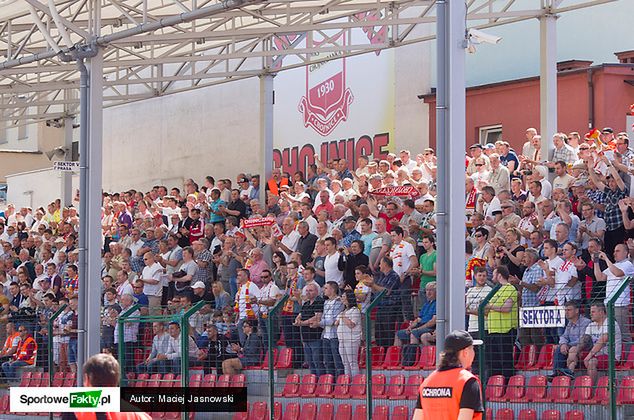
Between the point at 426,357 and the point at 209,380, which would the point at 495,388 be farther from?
the point at 209,380

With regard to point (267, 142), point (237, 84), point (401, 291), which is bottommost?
point (401, 291)

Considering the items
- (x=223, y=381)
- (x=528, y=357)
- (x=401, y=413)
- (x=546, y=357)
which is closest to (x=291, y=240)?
(x=223, y=381)

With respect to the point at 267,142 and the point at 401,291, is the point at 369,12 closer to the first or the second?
the point at 267,142

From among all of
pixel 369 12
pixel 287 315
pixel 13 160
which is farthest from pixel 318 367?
pixel 13 160

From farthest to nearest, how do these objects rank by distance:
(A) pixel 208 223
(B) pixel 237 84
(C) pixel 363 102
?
(B) pixel 237 84, (C) pixel 363 102, (A) pixel 208 223

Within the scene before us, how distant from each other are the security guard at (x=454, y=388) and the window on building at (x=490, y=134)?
19406mm

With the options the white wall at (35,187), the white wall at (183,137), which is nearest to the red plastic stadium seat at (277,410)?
the white wall at (183,137)

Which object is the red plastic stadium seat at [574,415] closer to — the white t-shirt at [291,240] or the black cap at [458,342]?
the black cap at [458,342]

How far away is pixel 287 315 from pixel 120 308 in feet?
16.3

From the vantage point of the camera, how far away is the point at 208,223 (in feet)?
78.3

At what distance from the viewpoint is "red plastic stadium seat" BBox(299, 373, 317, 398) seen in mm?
16391

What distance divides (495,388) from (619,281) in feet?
6.25

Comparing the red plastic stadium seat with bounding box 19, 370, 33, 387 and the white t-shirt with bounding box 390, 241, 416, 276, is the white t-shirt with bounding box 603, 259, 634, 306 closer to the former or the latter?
the white t-shirt with bounding box 390, 241, 416, 276

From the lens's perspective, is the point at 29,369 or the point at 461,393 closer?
the point at 461,393
